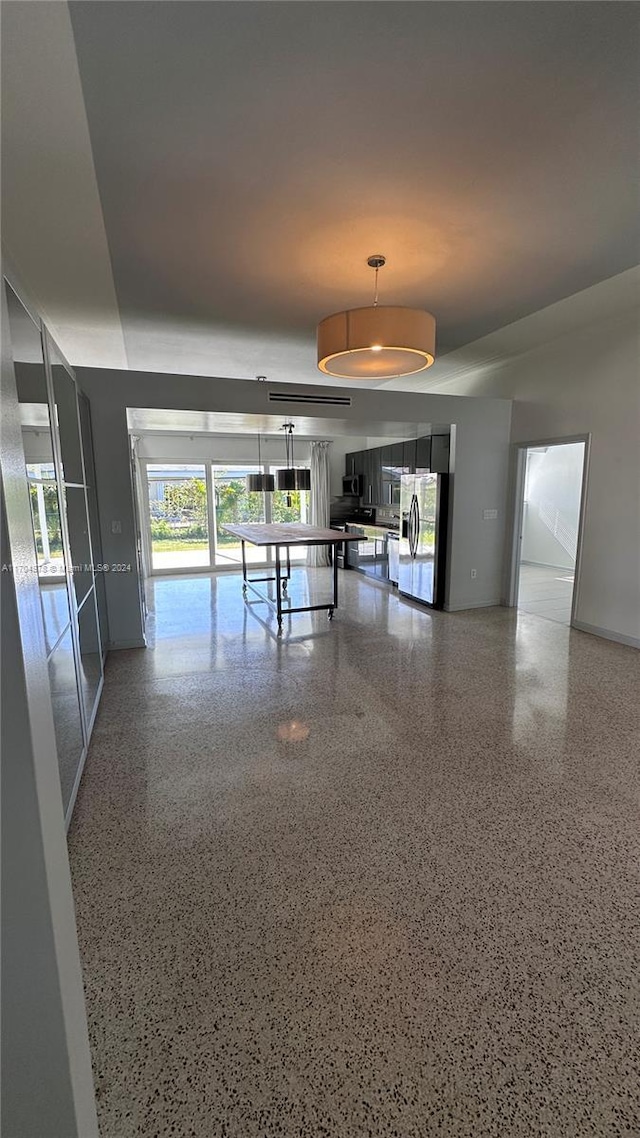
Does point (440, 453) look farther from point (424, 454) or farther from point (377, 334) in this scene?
point (377, 334)

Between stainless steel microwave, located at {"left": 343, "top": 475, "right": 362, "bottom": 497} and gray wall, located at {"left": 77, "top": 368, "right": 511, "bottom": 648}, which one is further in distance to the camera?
stainless steel microwave, located at {"left": 343, "top": 475, "right": 362, "bottom": 497}

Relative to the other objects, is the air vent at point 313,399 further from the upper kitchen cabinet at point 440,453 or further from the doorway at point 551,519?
the doorway at point 551,519

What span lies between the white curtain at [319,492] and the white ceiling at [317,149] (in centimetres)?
487

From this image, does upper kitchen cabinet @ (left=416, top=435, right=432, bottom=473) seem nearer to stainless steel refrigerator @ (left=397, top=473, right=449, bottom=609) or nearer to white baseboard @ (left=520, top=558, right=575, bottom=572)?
stainless steel refrigerator @ (left=397, top=473, right=449, bottom=609)

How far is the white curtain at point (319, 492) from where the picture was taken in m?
8.45

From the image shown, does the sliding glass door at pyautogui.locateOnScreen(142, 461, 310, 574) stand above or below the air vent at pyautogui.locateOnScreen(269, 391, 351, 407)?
below

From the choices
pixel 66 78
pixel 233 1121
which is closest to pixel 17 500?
pixel 233 1121

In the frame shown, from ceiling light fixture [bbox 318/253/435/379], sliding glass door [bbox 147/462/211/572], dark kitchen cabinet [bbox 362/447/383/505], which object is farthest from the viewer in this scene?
dark kitchen cabinet [bbox 362/447/383/505]

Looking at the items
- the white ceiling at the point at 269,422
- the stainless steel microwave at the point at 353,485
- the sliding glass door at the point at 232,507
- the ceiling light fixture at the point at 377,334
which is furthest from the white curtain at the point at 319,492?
the ceiling light fixture at the point at 377,334

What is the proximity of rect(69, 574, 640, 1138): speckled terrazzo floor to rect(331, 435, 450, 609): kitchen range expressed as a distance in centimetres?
250

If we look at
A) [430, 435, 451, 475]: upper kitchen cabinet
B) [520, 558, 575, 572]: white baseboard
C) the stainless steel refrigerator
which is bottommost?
[520, 558, 575, 572]: white baseboard

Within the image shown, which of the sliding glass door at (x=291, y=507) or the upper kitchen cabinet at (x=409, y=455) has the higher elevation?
the upper kitchen cabinet at (x=409, y=455)

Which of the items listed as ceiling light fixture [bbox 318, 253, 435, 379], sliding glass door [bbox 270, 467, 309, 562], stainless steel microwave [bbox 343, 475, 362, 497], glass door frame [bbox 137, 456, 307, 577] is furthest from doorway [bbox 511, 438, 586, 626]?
ceiling light fixture [bbox 318, 253, 435, 379]

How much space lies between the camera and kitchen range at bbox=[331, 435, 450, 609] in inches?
217
